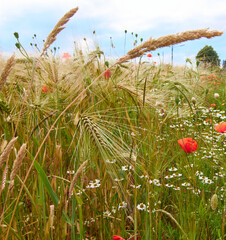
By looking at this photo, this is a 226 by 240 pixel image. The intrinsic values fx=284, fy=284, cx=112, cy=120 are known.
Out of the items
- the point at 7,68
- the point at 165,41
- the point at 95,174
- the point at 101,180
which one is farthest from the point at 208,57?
the point at 7,68

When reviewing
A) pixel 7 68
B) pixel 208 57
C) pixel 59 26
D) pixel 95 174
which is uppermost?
pixel 59 26

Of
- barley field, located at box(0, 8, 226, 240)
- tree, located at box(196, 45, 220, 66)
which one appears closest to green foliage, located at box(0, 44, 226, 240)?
barley field, located at box(0, 8, 226, 240)

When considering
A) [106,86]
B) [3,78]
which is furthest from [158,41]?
[106,86]

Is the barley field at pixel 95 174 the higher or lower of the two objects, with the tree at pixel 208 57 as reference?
higher

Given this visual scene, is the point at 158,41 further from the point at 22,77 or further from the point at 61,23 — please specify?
the point at 22,77

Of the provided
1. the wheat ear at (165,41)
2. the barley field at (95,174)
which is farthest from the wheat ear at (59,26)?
the wheat ear at (165,41)

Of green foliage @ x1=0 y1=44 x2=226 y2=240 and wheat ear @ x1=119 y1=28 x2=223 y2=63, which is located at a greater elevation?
wheat ear @ x1=119 y1=28 x2=223 y2=63

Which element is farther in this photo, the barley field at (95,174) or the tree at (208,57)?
the tree at (208,57)

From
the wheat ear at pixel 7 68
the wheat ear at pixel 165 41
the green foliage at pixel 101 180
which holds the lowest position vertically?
the green foliage at pixel 101 180

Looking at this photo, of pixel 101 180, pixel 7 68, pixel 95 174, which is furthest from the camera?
pixel 95 174

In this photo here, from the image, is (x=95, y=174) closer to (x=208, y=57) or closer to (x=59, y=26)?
(x=59, y=26)

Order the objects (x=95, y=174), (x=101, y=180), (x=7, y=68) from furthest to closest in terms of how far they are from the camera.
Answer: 1. (x=95, y=174)
2. (x=101, y=180)
3. (x=7, y=68)

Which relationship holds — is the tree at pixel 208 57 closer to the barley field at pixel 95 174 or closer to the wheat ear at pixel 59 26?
the barley field at pixel 95 174

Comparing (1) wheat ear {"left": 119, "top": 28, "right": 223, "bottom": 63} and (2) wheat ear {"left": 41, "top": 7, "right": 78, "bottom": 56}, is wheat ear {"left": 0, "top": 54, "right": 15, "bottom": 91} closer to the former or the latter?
(2) wheat ear {"left": 41, "top": 7, "right": 78, "bottom": 56}
